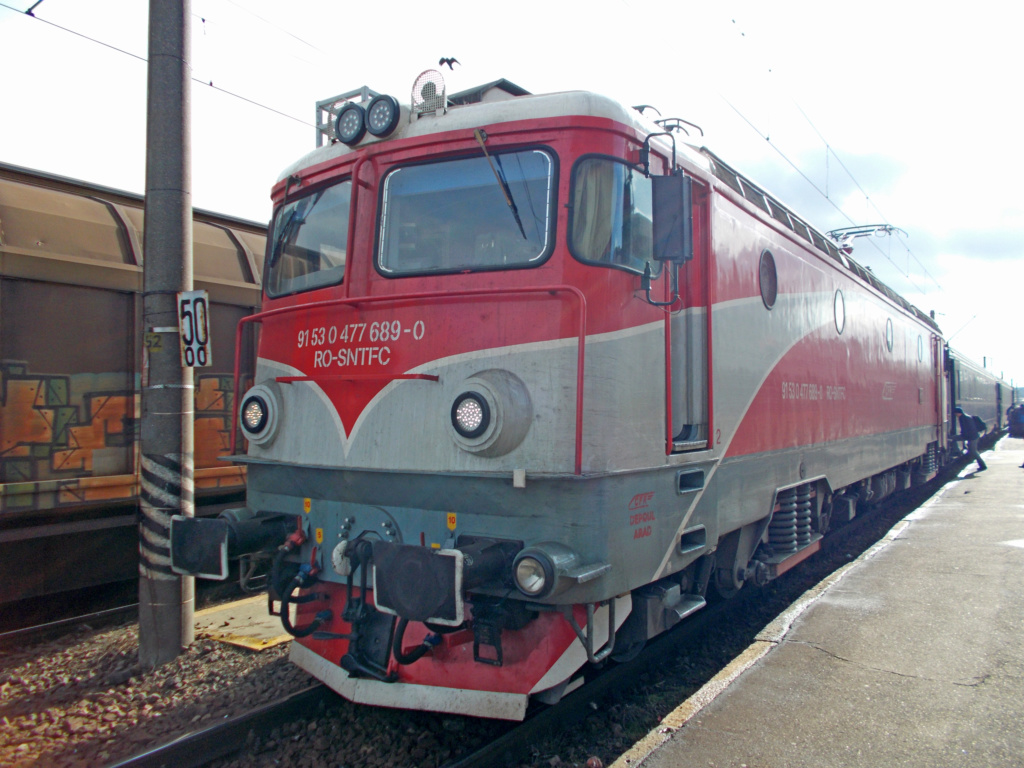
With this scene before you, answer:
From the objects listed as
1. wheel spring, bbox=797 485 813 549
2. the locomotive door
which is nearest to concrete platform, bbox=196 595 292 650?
the locomotive door

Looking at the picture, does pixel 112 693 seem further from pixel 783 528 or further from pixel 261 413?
pixel 783 528

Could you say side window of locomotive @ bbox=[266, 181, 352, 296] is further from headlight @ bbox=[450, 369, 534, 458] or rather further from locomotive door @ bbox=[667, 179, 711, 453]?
locomotive door @ bbox=[667, 179, 711, 453]

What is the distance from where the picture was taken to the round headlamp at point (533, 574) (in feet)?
10.9

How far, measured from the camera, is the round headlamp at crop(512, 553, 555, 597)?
3322 millimetres

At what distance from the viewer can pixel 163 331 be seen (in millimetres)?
5195

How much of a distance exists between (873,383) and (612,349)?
6855mm

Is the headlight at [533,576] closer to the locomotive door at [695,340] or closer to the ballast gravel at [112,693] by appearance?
the locomotive door at [695,340]

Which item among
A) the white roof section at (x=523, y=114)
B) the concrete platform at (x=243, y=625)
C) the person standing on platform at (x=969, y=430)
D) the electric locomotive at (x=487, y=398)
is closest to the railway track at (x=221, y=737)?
the electric locomotive at (x=487, y=398)

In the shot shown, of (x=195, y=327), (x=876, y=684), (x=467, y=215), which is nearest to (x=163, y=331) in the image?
(x=195, y=327)

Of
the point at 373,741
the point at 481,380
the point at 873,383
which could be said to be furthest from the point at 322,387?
the point at 873,383

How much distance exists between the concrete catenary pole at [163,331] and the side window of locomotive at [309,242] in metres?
0.88

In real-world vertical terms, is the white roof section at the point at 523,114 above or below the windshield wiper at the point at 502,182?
above

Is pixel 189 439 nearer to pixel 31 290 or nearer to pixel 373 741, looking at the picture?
pixel 31 290

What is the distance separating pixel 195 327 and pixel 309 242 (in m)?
1.12
